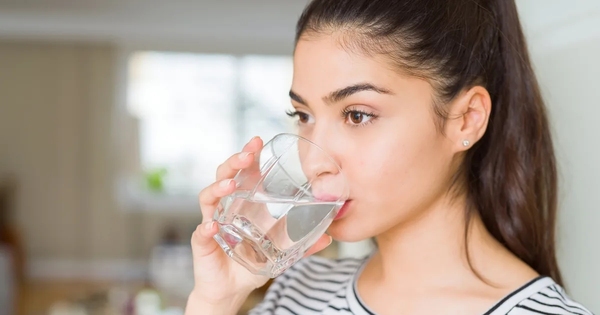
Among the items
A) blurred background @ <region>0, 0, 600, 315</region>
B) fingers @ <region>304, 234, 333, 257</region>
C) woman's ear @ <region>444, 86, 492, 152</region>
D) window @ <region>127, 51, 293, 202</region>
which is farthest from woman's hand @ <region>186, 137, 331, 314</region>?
window @ <region>127, 51, 293, 202</region>

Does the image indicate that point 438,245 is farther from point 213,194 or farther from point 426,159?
point 213,194

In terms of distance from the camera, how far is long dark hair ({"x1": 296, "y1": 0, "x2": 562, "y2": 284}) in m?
1.01

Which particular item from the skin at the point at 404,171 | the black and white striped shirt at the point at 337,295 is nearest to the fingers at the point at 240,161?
the skin at the point at 404,171

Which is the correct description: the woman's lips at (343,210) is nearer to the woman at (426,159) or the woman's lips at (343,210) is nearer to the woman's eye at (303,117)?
the woman at (426,159)

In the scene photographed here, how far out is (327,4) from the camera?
3.48 ft

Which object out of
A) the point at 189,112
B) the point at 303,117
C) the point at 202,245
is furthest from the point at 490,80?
the point at 189,112

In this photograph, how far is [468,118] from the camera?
106cm

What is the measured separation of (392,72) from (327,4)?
17 centimetres

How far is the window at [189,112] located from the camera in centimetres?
741

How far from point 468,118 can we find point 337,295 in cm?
39

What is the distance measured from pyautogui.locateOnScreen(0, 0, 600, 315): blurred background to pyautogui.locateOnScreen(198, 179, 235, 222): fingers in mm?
5828

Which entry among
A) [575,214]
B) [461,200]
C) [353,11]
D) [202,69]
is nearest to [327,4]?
[353,11]

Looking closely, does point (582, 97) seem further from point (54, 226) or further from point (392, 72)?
point (54, 226)

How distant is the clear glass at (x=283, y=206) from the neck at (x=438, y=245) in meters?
0.23
